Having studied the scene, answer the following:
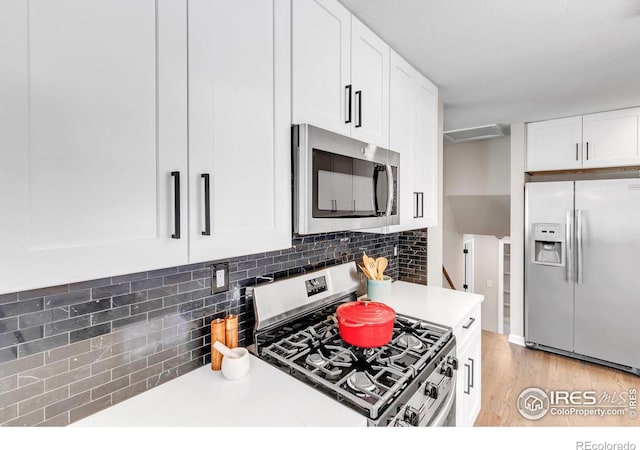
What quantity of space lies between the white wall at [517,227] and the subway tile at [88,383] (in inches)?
143

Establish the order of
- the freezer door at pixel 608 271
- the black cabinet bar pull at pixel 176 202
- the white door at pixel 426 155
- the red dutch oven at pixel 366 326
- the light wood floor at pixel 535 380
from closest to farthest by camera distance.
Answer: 1. the black cabinet bar pull at pixel 176 202
2. the red dutch oven at pixel 366 326
3. the white door at pixel 426 155
4. the light wood floor at pixel 535 380
5. the freezer door at pixel 608 271

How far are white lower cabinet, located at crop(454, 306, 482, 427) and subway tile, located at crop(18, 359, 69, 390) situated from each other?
5.25 feet

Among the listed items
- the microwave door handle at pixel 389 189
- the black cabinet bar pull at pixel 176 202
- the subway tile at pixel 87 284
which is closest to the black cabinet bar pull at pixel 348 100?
the microwave door handle at pixel 389 189

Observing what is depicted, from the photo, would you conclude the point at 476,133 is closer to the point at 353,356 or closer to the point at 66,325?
the point at 353,356

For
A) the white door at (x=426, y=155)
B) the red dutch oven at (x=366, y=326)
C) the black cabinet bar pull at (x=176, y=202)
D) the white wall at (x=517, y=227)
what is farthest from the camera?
the white wall at (x=517, y=227)

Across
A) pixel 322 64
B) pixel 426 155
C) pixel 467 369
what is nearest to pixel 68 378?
pixel 322 64

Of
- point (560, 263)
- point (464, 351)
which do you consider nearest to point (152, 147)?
point (464, 351)

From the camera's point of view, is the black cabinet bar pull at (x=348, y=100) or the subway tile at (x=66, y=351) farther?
the black cabinet bar pull at (x=348, y=100)

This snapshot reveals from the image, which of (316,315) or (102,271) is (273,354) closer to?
(316,315)

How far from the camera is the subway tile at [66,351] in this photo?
88 centimetres

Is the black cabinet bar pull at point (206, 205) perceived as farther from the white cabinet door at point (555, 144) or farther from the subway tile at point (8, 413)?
the white cabinet door at point (555, 144)

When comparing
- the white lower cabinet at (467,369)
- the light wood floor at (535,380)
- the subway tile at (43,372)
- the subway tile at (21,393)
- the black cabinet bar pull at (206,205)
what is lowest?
the light wood floor at (535,380)

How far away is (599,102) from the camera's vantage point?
102 inches

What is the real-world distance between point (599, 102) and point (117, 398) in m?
3.70
